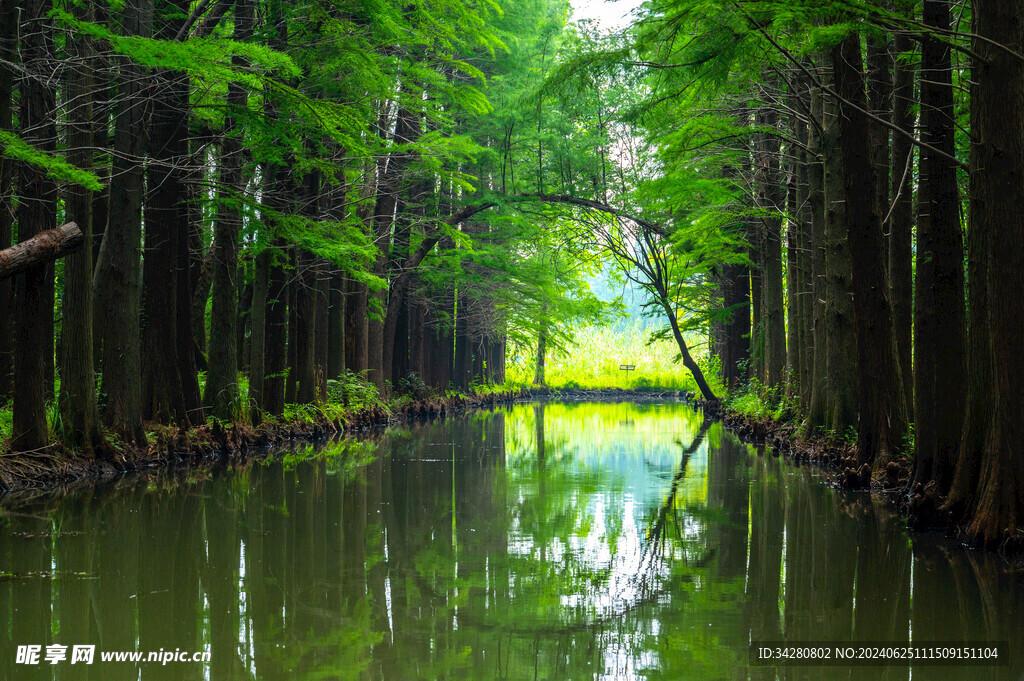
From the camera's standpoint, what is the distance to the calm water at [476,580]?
4.76 metres

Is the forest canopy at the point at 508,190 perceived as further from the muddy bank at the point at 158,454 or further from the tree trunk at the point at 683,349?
the tree trunk at the point at 683,349

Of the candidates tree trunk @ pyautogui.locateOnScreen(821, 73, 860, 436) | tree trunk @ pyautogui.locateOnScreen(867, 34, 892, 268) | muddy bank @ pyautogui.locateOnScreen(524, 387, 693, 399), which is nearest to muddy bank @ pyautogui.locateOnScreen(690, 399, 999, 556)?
tree trunk @ pyautogui.locateOnScreen(821, 73, 860, 436)

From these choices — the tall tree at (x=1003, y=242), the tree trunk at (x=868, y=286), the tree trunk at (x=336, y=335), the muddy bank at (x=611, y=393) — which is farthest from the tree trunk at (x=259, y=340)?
the muddy bank at (x=611, y=393)

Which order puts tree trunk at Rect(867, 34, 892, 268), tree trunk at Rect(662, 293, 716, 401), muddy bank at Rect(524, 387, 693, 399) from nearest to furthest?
tree trunk at Rect(867, 34, 892, 268)
tree trunk at Rect(662, 293, 716, 401)
muddy bank at Rect(524, 387, 693, 399)

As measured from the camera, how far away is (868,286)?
35.9 ft

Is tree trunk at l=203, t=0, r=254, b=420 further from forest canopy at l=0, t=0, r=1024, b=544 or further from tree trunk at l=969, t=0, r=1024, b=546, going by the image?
tree trunk at l=969, t=0, r=1024, b=546

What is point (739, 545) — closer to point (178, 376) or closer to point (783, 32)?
point (783, 32)

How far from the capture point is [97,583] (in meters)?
6.21

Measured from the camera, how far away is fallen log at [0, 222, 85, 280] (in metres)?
10.4

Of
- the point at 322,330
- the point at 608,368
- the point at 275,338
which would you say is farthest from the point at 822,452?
the point at 608,368

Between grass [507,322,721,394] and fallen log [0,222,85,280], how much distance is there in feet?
120

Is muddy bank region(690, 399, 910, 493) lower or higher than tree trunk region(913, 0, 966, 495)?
lower

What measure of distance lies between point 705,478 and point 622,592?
22.6 feet

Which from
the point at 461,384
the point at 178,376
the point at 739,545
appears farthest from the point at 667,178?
the point at 461,384
